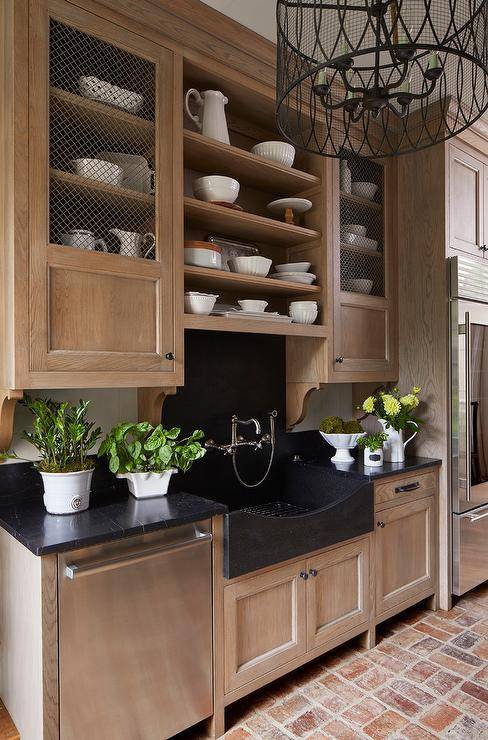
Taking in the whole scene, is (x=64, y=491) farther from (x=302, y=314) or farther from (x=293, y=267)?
(x=293, y=267)

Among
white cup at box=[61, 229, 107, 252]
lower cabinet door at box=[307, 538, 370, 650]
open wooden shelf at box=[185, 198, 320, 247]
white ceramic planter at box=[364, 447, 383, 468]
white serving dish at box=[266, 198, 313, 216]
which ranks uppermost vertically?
white serving dish at box=[266, 198, 313, 216]

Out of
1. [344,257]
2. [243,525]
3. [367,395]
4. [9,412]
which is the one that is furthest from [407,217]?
[9,412]

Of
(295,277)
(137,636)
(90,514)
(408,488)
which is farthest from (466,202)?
(137,636)

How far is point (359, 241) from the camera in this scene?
2709 millimetres

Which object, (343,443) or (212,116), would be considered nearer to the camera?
(212,116)

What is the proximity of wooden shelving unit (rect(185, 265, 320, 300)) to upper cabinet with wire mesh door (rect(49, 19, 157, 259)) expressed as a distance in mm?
259

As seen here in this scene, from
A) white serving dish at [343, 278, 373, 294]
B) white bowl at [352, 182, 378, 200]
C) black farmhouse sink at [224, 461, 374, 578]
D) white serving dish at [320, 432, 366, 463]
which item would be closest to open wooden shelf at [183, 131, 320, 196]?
white bowl at [352, 182, 378, 200]

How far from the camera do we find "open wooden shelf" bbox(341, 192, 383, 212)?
2656mm

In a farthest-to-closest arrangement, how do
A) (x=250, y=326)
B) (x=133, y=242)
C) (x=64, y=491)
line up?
1. (x=250, y=326)
2. (x=133, y=242)
3. (x=64, y=491)

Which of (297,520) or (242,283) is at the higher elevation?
(242,283)

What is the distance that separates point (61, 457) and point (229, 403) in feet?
3.09

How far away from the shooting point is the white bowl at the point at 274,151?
2.35 m

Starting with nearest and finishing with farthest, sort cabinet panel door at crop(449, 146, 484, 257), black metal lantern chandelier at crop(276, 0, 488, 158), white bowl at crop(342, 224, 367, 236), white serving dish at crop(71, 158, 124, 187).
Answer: black metal lantern chandelier at crop(276, 0, 488, 158) < white serving dish at crop(71, 158, 124, 187) < white bowl at crop(342, 224, 367, 236) < cabinet panel door at crop(449, 146, 484, 257)

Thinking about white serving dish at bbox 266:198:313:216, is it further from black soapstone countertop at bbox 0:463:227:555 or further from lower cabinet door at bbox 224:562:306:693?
lower cabinet door at bbox 224:562:306:693
